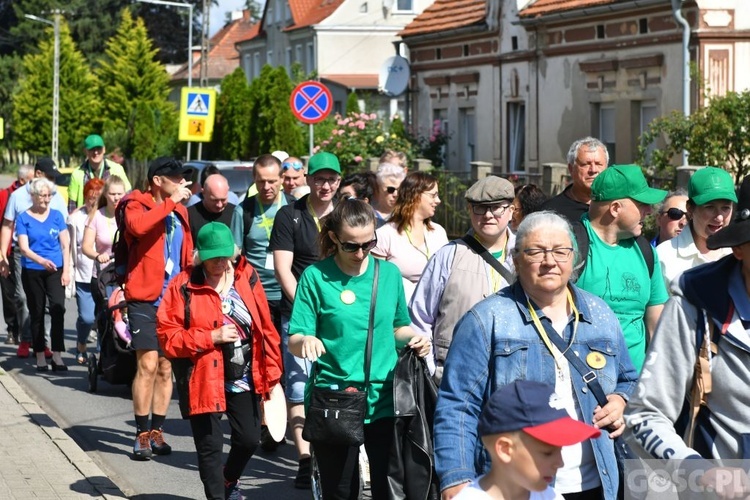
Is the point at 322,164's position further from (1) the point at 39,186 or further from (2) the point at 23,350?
(2) the point at 23,350

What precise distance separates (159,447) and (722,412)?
619 centimetres

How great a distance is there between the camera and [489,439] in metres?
3.74

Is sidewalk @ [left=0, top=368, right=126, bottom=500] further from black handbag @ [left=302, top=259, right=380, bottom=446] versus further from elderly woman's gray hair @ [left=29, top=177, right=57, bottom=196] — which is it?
elderly woman's gray hair @ [left=29, top=177, right=57, bottom=196]

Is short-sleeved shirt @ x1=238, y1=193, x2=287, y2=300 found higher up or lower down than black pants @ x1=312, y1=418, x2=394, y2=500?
higher up

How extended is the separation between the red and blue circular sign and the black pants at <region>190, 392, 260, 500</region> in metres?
13.8

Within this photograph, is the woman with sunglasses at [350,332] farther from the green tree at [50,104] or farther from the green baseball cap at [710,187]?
the green tree at [50,104]

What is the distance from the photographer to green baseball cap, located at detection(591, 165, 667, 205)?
6.44m

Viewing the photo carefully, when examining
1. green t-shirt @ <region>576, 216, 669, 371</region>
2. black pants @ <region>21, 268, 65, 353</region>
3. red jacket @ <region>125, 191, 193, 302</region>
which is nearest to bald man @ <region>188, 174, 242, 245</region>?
red jacket @ <region>125, 191, 193, 302</region>

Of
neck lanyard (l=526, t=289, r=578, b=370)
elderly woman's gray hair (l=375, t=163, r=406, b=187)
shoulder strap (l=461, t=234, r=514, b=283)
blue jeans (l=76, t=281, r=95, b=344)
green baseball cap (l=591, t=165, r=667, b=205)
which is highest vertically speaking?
elderly woman's gray hair (l=375, t=163, r=406, b=187)

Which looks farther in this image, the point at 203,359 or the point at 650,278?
the point at 203,359

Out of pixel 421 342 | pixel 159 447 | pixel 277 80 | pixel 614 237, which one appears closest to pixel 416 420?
pixel 421 342

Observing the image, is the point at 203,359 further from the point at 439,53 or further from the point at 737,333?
the point at 439,53

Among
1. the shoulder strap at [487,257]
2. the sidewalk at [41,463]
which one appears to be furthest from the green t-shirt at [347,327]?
the sidewalk at [41,463]

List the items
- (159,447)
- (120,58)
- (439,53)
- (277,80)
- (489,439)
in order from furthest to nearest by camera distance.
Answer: (120,58), (277,80), (439,53), (159,447), (489,439)
